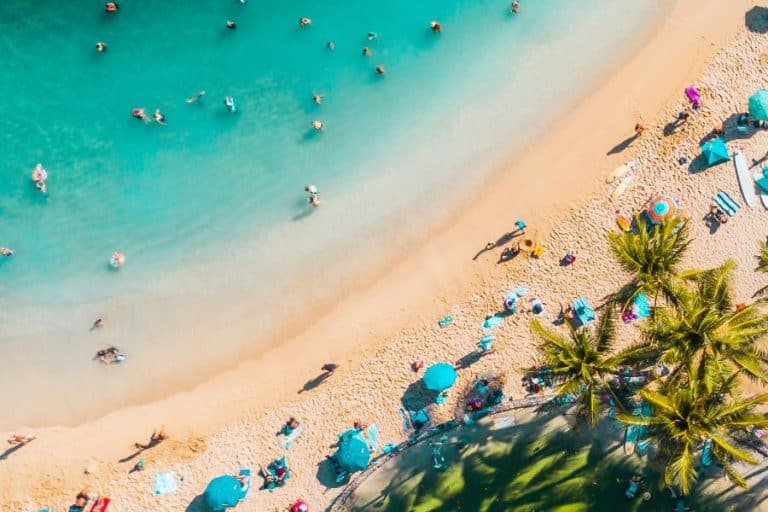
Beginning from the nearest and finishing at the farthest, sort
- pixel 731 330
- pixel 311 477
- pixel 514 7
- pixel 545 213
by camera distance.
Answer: pixel 731 330 < pixel 311 477 < pixel 545 213 < pixel 514 7

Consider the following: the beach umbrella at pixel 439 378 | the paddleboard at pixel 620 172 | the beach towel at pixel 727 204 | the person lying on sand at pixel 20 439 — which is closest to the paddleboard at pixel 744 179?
the beach towel at pixel 727 204

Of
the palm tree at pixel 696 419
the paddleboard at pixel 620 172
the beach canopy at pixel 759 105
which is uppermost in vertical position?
the paddleboard at pixel 620 172

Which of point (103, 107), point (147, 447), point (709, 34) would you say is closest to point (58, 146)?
point (103, 107)

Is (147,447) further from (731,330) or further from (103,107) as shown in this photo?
(731,330)

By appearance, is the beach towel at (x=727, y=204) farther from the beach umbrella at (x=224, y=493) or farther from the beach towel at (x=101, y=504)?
the beach towel at (x=101, y=504)

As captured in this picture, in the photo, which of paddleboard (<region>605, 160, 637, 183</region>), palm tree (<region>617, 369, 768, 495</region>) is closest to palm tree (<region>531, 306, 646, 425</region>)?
palm tree (<region>617, 369, 768, 495</region>)

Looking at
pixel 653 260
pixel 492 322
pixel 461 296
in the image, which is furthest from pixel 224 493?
pixel 653 260
